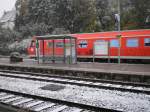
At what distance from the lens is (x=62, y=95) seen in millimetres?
9766

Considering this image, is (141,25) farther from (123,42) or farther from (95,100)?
(95,100)

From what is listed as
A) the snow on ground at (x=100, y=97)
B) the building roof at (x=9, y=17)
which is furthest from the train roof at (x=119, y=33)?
the building roof at (x=9, y=17)

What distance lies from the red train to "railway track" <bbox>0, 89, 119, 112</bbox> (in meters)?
11.4

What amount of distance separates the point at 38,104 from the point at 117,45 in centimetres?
1449

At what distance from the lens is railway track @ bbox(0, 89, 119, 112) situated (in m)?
7.64

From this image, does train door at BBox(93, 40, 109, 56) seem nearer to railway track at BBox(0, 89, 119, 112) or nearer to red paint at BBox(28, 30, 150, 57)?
red paint at BBox(28, 30, 150, 57)

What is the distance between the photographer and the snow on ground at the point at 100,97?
8000 millimetres

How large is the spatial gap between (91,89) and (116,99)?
2116 millimetres

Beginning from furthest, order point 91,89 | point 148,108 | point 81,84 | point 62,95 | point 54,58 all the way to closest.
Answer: point 54,58
point 81,84
point 91,89
point 62,95
point 148,108

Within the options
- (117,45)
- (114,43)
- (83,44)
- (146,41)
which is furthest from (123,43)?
(83,44)

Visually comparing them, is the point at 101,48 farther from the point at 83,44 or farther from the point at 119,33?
the point at 119,33

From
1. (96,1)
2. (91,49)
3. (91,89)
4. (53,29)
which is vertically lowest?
(91,89)

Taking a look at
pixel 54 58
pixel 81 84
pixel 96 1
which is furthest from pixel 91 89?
pixel 96 1

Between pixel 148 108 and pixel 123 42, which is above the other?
pixel 123 42
